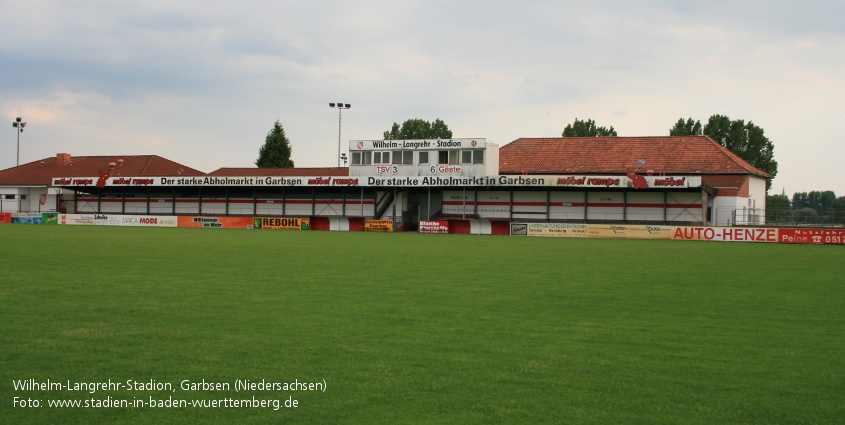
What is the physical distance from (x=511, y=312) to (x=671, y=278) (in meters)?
7.48

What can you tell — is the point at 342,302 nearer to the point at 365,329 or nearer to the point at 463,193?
the point at 365,329

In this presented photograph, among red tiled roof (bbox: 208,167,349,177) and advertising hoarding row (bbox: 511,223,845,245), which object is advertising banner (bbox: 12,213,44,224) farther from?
advertising hoarding row (bbox: 511,223,845,245)

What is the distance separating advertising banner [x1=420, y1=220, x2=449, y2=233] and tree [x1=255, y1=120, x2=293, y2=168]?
130 feet

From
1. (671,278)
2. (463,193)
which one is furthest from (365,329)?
(463,193)

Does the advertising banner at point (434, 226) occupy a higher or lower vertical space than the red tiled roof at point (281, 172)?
lower

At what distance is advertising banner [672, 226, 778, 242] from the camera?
41.1 metres

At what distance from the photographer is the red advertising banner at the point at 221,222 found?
175 feet

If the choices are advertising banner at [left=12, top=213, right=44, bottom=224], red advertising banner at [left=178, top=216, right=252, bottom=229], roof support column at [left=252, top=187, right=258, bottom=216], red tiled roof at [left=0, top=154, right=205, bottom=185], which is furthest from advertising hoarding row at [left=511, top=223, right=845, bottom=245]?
red tiled roof at [left=0, top=154, right=205, bottom=185]

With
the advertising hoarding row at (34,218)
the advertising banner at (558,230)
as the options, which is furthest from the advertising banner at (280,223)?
the advertising banner at (558,230)

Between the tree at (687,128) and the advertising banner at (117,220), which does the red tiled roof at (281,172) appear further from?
the tree at (687,128)

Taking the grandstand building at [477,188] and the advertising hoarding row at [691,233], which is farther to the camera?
the grandstand building at [477,188]

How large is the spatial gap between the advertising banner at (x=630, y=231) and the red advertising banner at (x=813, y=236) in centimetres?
599

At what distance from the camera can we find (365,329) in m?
10.1

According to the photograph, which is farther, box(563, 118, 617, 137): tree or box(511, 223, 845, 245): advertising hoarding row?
box(563, 118, 617, 137): tree
